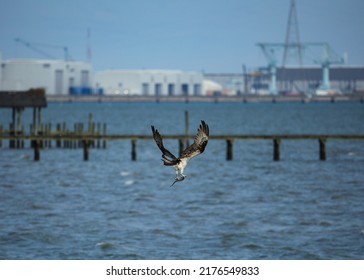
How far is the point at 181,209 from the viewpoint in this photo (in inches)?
1542

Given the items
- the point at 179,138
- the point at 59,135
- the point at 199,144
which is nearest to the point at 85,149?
the point at 59,135

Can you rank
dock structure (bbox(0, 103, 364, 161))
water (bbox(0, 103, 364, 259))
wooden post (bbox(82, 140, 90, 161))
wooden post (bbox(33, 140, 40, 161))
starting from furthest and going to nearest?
wooden post (bbox(33, 140, 40, 161)) → wooden post (bbox(82, 140, 90, 161)) → dock structure (bbox(0, 103, 364, 161)) → water (bbox(0, 103, 364, 259))

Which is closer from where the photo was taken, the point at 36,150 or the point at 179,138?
the point at 179,138

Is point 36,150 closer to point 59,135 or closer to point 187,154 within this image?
point 59,135

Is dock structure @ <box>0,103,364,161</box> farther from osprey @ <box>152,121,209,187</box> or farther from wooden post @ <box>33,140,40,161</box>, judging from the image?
osprey @ <box>152,121,209,187</box>

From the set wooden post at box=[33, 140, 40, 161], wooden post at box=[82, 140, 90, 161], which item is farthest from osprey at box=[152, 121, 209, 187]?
wooden post at box=[33, 140, 40, 161]

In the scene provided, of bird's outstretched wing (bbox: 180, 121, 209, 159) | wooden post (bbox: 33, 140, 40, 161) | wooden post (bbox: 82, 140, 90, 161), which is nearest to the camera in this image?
bird's outstretched wing (bbox: 180, 121, 209, 159)

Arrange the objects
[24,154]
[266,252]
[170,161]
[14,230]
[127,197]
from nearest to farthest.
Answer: [170,161], [266,252], [14,230], [127,197], [24,154]

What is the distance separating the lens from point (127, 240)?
105 ft

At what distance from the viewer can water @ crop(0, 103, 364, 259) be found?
30542 mm

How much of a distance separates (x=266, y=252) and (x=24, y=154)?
124 feet

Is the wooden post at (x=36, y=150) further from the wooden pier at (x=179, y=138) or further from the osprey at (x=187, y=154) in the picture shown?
the osprey at (x=187, y=154)
